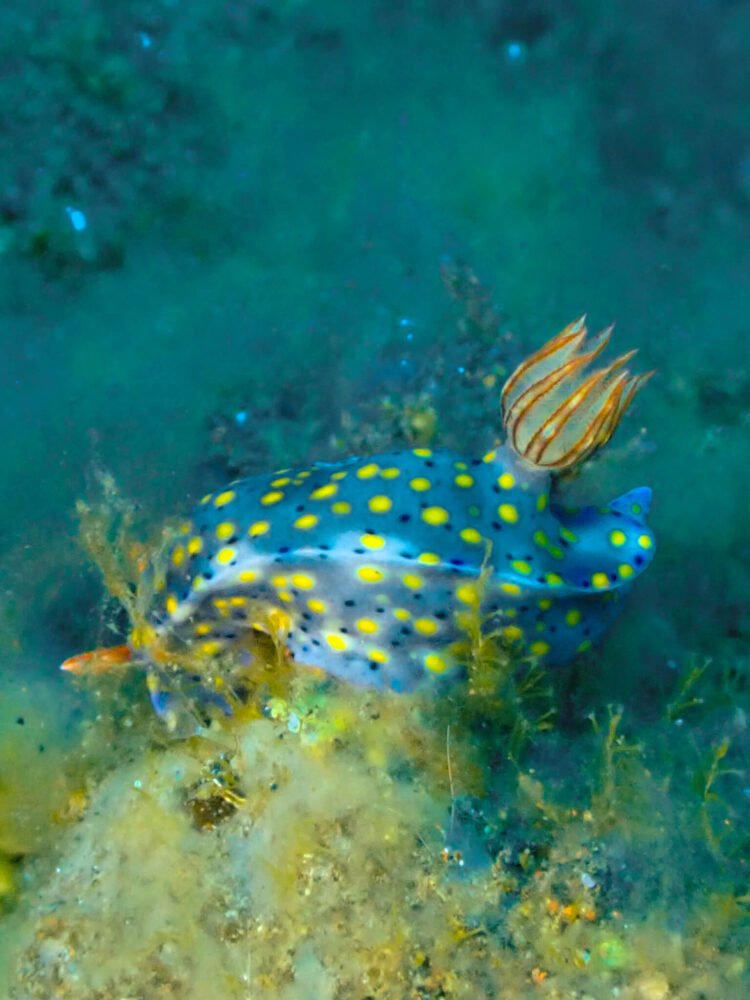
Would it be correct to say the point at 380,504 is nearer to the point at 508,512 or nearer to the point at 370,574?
the point at 370,574

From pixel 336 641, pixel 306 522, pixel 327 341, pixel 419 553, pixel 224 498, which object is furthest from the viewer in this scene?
pixel 327 341

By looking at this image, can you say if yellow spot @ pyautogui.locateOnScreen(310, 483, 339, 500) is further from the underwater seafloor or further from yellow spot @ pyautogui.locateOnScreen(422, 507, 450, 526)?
the underwater seafloor

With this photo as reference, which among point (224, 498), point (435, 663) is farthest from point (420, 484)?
point (224, 498)

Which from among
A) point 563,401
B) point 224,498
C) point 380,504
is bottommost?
point 224,498

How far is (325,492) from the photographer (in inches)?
127

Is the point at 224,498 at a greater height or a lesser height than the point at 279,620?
greater

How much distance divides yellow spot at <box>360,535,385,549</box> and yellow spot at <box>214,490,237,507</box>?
0.65 metres

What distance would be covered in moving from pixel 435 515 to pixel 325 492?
44 centimetres

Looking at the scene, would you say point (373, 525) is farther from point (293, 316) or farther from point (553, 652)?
point (293, 316)

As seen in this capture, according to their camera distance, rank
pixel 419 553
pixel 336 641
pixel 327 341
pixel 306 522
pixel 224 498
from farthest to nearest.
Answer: pixel 327 341, pixel 224 498, pixel 336 641, pixel 306 522, pixel 419 553

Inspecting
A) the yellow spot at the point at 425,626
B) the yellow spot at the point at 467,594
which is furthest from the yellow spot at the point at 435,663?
the yellow spot at the point at 467,594

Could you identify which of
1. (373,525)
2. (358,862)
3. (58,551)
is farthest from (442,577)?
(58,551)

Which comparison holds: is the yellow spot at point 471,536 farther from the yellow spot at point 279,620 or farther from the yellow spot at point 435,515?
the yellow spot at point 279,620

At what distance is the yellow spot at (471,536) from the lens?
310 cm
